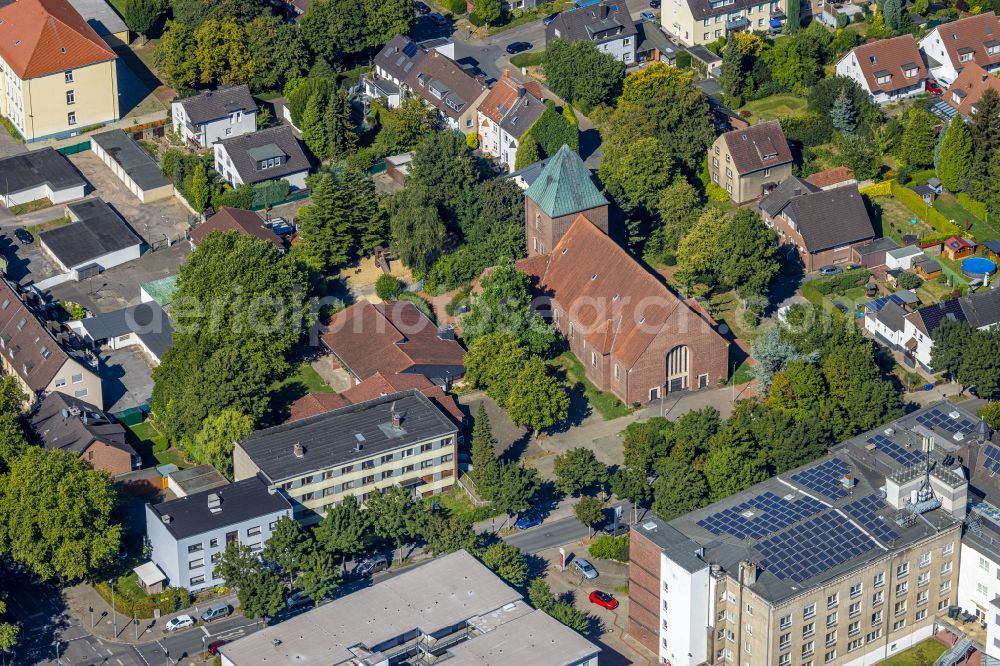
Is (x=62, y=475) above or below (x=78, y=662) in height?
above

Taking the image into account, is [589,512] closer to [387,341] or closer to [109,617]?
[387,341]

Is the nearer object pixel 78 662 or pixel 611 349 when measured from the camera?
pixel 78 662

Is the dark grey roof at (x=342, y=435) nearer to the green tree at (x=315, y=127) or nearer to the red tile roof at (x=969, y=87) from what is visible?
the green tree at (x=315, y=127)

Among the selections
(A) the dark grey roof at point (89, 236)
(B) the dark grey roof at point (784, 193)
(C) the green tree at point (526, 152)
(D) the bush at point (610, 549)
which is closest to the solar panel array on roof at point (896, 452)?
(D) the bush at point (610, 549)

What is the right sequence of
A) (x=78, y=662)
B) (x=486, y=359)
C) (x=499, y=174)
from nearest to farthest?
(x=78, y=662)
(x=486, y=359)
(x=499, y=174)

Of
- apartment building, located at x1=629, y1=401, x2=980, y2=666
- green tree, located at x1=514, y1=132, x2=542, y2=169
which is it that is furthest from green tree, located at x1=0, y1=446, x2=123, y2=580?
green tree, located at x1=514, y1=132, x2=542, y2=169

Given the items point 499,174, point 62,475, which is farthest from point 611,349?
point 62,475

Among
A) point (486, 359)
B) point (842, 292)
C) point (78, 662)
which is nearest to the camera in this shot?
point (78, 662)

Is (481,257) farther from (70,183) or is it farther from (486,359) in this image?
(70,183)
